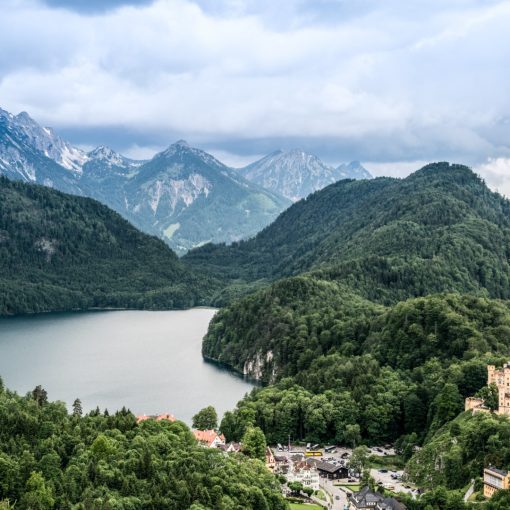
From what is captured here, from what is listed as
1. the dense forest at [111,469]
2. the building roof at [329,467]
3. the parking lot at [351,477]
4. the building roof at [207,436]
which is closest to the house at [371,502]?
the parking lot at [351,477]

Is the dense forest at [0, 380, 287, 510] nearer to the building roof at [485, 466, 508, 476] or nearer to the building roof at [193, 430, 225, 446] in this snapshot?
the building roof at [193, 430, 225, 446]

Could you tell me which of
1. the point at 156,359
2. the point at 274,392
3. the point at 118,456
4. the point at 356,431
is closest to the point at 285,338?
the point at 156,359

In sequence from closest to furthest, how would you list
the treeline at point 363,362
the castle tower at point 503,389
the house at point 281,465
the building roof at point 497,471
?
the building roof at point 497,471 → the castle tower at point 503,389 → the house at point 281,465 → the treeline at point 363,362

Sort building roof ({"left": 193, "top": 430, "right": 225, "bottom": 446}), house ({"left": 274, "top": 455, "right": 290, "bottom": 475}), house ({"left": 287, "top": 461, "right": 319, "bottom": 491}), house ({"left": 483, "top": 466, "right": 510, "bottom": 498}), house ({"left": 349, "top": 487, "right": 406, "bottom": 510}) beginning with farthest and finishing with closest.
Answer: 1. building roof ({"left": 193, "top": 430, "right": 225, "bottom": 446})
2. house ({"left": 274, "top": 455, "right": 290, "bottom": 475})
3. house ({"left": 287, "top": 461, "right": 319, "bottom": 491})
4. house ({"left": 349, "top": 487, "right": 406, "bottom": 510})
5. house ({"left": 483, "top": 466, "right": 510, "bottom": 498})

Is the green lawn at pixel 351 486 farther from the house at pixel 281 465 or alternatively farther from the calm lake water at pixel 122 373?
the calm lake water at pixel 122 373

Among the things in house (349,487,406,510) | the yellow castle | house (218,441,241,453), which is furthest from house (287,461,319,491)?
the yellow castle

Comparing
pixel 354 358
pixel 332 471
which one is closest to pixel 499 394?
pixel 332 471
